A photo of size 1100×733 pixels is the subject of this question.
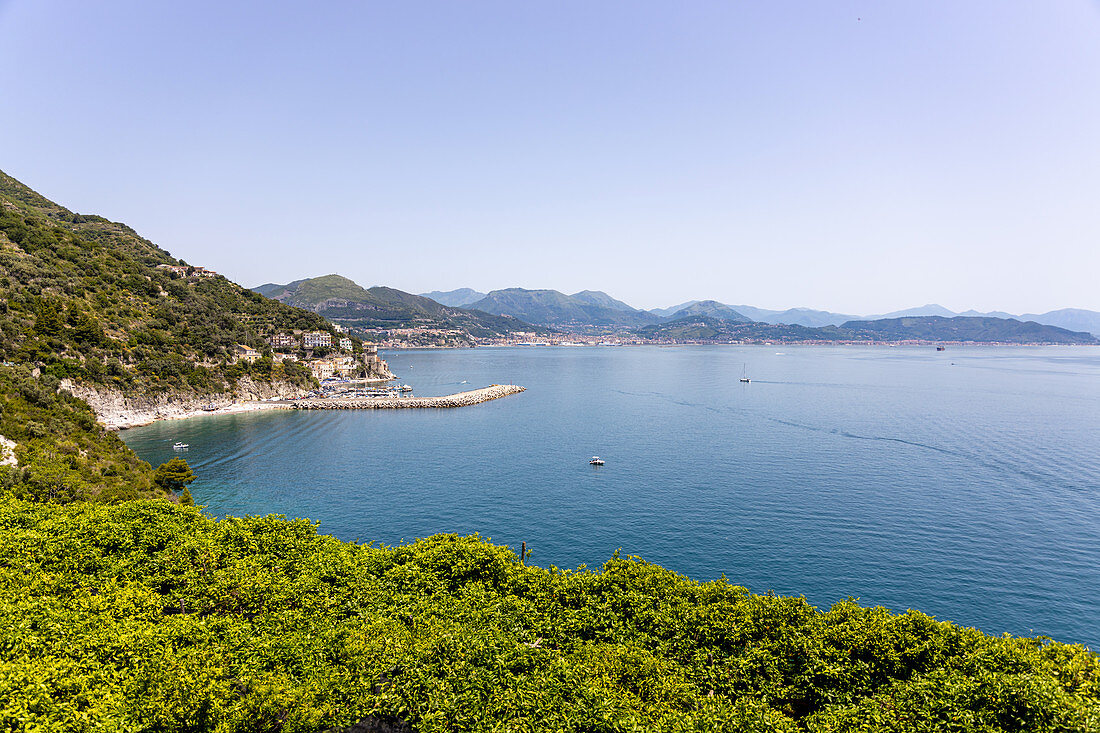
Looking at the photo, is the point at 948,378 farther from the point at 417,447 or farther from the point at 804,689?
the point at 804,689

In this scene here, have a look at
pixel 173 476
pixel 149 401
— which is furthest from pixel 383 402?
pixel 173 476

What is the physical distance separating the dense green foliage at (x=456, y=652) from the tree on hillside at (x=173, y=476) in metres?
28.4

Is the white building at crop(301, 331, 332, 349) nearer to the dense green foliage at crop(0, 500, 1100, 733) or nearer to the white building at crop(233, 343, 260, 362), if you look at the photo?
the white building at crop(233, 343, 260, 362)

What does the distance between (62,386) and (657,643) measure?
97.8 meters

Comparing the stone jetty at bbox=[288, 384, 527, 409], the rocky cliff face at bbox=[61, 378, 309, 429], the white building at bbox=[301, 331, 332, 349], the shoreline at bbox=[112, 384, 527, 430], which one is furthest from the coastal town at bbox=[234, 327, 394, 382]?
the stone jetty at bbox=[288, 384, 527, 409]

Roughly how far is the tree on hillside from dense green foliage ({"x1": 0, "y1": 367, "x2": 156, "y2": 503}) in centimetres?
105

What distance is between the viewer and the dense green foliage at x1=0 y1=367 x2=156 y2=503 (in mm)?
40719

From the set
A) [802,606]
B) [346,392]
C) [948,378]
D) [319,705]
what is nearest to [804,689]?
[802,606]

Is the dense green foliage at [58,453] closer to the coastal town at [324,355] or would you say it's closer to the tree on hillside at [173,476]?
the tree on hillside at [173,476]

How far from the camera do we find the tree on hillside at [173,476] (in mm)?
55112

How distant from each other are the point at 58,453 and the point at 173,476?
9.92m

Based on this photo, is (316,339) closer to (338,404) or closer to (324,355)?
(324,355)

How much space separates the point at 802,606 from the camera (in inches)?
926

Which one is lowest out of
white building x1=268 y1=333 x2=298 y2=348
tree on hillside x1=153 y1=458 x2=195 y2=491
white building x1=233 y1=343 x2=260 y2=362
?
tree on hillside x1=153 y1=458 x2=195 y2=491
